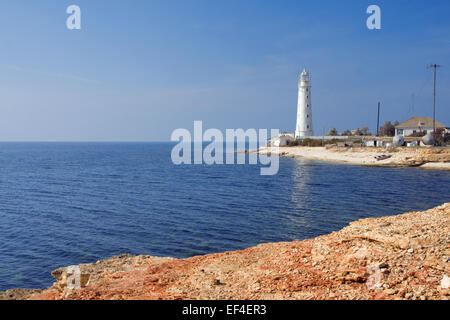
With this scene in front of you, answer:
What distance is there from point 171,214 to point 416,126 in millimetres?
85880

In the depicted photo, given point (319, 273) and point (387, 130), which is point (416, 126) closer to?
point (387, 130)

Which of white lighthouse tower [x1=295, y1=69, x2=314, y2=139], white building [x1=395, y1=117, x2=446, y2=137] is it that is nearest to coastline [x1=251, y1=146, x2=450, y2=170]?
white lighthouse tower [x1=295, y1=69, x2=314, y2=139]

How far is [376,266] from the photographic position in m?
8.75

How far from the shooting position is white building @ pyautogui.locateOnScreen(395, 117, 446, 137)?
3538 inches

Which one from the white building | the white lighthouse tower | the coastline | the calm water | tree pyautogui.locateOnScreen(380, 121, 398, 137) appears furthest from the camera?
tree pyautogui.locateOnScreen(380, 121, 398, 137)

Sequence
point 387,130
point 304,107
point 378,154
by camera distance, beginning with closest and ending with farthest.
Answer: point 378,154, point 304,107, point 387,130

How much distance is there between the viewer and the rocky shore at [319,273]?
8.22 metres

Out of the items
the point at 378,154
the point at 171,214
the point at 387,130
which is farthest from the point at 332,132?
the point at 171,214

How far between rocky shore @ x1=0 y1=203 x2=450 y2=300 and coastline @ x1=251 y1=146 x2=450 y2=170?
5130cm

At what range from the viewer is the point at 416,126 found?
91.5 metres

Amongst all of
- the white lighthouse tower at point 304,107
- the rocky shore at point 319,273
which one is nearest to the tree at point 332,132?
the white lighthouse tower at point 304,107

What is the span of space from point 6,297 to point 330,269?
1016 centimetres

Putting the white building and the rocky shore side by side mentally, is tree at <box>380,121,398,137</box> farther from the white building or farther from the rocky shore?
the rocky shore
